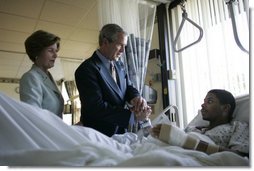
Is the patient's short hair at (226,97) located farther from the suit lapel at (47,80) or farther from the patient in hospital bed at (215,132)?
the suit lapel at (47,80)

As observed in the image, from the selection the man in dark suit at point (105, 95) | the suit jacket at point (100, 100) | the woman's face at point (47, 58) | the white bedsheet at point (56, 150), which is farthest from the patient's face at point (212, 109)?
the woman's face at point (47, 58)

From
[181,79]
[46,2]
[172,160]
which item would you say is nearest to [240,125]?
[172,160]

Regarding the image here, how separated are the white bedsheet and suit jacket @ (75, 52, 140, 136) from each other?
16.1 inches

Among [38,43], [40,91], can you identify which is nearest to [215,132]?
[40,91]

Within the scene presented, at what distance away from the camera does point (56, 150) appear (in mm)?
646

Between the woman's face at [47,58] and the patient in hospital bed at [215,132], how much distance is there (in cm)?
65

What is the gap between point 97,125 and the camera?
1227 millimetres

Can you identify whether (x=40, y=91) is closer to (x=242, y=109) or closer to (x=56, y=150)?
(x=56, y=150)

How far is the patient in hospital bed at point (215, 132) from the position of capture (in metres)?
0.87

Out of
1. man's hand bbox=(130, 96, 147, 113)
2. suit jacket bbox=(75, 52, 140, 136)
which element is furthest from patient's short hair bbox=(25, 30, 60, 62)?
man's hand bbox=(130, 96, 147, 113)

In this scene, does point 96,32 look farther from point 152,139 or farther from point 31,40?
point 152,139

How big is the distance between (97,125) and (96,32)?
87 cm

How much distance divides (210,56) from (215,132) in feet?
1.74

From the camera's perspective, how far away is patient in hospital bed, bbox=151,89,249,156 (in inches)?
34.3
